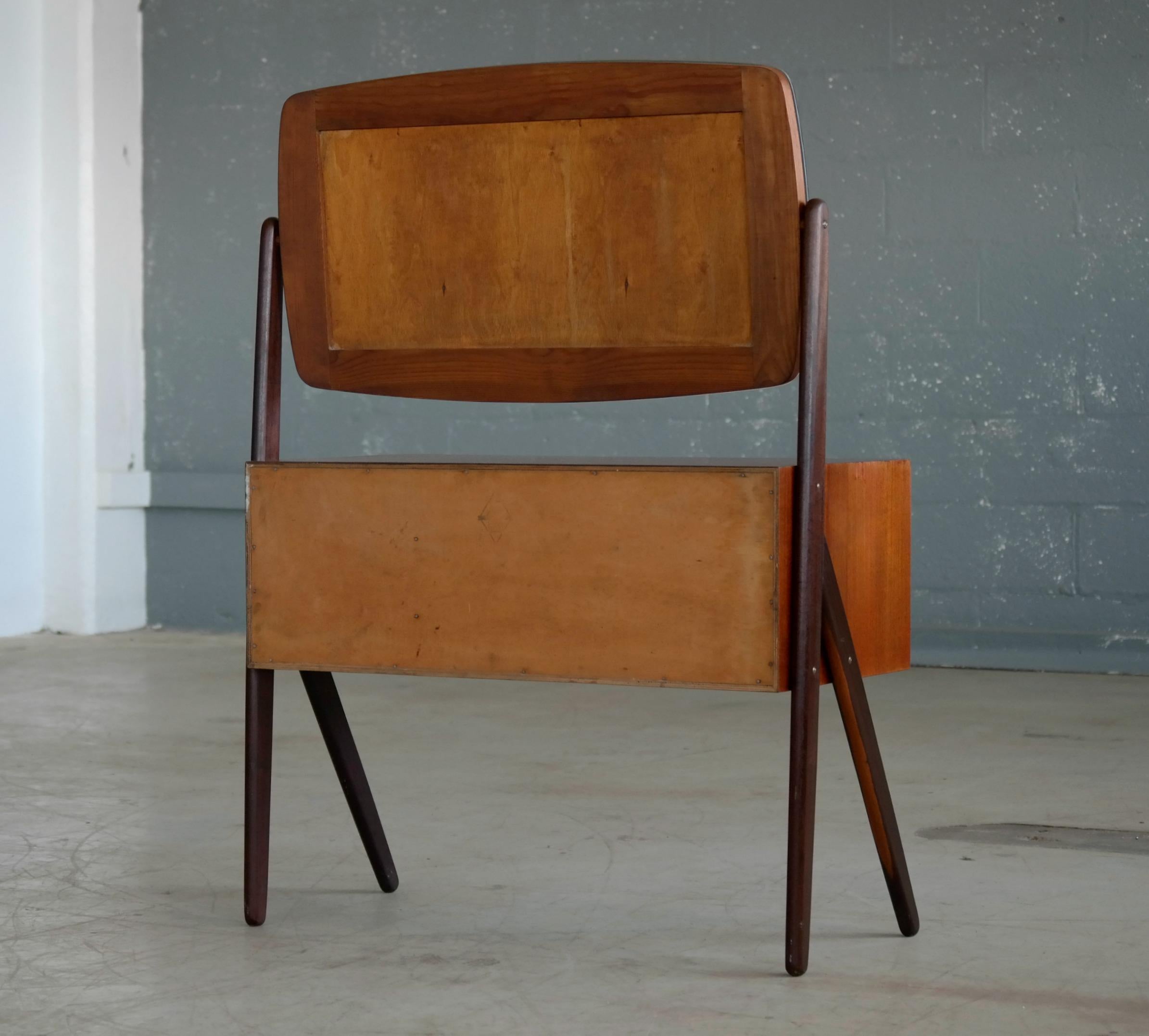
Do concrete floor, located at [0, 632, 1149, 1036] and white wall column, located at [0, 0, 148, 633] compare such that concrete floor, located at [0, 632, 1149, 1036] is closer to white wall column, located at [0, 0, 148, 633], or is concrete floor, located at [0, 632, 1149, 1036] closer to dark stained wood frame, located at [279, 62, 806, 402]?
dark stained wood frame, located at [279, 62, 806, 402]

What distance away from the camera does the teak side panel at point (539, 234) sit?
136 centimetres

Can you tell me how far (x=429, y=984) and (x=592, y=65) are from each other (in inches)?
32.8

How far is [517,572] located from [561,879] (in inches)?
22.0

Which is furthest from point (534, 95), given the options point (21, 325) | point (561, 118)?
point (21, 325)

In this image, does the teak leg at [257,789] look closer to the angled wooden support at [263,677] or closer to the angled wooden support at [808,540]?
the angled wooden support at [263,677]

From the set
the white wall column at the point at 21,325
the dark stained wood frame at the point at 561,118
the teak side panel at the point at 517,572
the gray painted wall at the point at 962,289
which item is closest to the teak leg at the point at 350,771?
the teak side panel at the point at 517,572

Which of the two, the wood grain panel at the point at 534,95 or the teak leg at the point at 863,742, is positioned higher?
the wood grain panel at the point at 534,95

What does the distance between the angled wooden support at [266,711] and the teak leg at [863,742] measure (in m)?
0.54

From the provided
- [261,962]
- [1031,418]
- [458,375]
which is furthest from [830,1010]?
[1031,418]

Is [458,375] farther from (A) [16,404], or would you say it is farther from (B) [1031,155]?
(A) [16,404]

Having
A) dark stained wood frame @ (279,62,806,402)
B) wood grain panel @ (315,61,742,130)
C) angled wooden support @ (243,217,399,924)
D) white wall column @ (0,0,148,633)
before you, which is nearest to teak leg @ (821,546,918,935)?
dark stained wood frame @ (279,62,806,402)

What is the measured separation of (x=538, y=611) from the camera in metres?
1.43

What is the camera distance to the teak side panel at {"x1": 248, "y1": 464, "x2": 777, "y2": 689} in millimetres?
1376

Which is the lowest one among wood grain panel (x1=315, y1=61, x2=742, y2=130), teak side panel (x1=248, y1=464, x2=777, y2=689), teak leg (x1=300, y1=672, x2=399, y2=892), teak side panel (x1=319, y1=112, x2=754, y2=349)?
teak leg (x1=300, y1=672, x2=399, y2=892)
